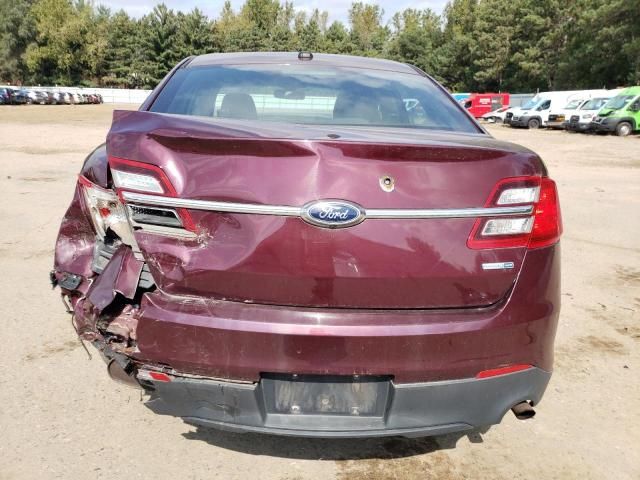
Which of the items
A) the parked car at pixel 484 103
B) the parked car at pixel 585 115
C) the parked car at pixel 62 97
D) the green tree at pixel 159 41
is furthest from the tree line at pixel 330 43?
the parked car at pixel 585 115

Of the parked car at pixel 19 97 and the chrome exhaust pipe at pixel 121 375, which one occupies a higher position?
the chrome exhaust pipe at pixel 121 375

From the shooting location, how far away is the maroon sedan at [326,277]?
1.83m

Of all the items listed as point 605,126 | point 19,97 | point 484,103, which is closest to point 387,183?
point 605,126

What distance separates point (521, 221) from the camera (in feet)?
6.44

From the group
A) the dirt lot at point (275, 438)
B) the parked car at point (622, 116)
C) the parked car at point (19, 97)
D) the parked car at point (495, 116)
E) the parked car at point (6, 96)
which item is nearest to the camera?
the dirt lot at point (275, 438)

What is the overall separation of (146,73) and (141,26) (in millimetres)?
6490

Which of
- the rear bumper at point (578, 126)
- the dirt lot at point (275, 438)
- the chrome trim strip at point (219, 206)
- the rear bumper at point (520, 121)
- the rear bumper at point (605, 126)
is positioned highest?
the chrome trim strip at point (219, 206)

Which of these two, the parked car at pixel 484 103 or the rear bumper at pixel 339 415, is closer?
the rear bumper at pixel 339 415

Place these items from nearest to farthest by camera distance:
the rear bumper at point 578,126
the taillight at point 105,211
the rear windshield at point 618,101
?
the taillight at point 105,211 → the rear windshield at point 618,101 → the rear bumper at point 578,126

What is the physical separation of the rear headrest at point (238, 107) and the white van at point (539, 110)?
33979 millimetres

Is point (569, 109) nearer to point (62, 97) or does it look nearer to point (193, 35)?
point (62, 97)

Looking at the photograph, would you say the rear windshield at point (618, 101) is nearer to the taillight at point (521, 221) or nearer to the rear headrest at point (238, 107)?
the rear headrest at point (238, 107)

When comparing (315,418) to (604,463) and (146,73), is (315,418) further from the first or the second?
(146,73)

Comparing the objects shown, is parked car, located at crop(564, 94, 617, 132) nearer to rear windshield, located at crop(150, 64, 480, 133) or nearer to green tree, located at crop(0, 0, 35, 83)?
rear windshield, located at crop(150, 64, 480, 133)
